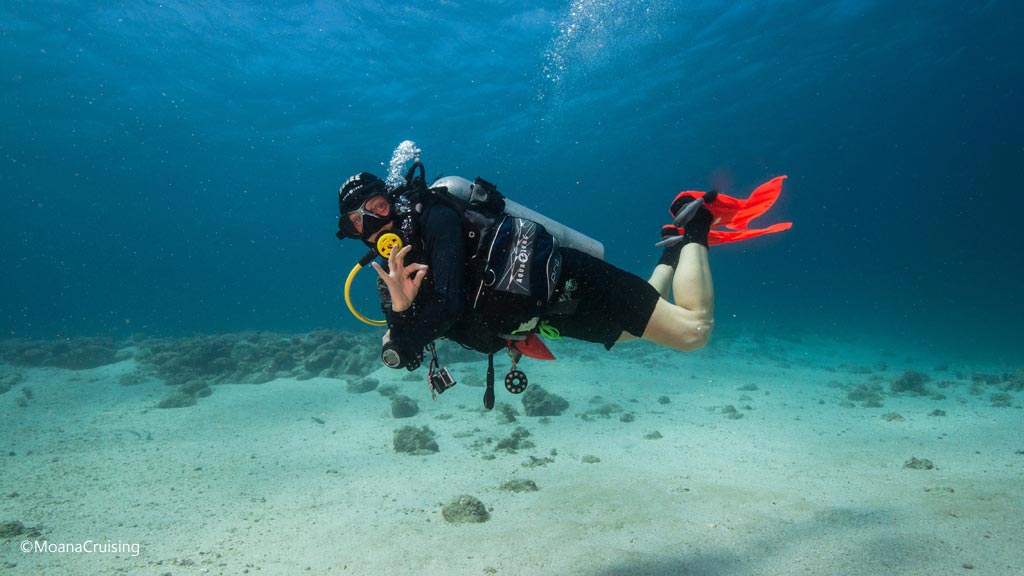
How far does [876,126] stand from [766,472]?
51896 mm

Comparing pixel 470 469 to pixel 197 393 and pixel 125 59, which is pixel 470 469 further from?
pixel 125 59

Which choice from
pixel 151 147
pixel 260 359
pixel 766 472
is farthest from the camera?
pixel 151 147

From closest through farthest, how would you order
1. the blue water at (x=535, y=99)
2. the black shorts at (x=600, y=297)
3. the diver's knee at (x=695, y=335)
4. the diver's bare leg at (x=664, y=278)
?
the black shorts at (x=600, y=297) → the diver's knee at (x=695, y=335) → the diver's bare leg at (x=664, y=278) → the blue water at (x=535, y=99)

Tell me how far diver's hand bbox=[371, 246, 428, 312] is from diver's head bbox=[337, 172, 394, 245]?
0.52 metres

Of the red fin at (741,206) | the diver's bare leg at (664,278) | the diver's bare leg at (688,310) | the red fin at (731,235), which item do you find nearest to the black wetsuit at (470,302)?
the diver's bare leg at (688,310)

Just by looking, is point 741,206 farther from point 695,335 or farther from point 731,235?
point 695,335

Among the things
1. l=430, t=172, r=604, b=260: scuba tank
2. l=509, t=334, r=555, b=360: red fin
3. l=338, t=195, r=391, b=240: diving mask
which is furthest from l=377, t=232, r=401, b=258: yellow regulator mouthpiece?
l=509, t=334, r=555, b=360: red fin

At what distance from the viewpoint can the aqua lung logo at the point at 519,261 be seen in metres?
3.19

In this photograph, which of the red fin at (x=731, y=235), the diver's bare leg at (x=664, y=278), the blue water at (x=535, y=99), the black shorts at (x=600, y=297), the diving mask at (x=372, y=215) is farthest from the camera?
the blue water at (x=535, y=99)

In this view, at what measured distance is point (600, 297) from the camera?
377cm

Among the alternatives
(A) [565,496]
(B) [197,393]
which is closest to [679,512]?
(A) [565,496]

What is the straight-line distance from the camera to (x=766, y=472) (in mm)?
5938

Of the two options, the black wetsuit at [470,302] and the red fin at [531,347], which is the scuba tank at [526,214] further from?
the red fin at [531,347]

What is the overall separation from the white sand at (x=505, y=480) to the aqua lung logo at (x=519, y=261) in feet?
7.33
